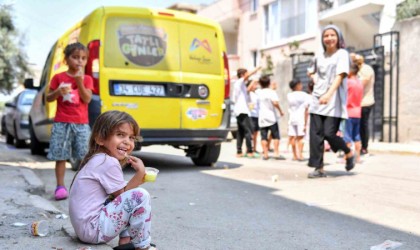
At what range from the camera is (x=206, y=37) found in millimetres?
7656

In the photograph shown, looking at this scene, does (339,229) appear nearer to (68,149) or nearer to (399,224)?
(399,224)

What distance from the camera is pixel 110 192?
114 inches

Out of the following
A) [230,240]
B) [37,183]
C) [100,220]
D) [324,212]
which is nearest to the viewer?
[100,220]

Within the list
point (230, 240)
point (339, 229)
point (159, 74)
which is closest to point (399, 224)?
point (339, 229)

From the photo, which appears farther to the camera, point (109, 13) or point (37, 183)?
point (109, 13)

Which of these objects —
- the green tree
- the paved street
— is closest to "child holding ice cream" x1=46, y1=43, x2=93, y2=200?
the paved street

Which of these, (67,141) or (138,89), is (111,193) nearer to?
(67,141)

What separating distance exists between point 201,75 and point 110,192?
15.7 feet

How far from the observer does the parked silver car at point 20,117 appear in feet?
41.2

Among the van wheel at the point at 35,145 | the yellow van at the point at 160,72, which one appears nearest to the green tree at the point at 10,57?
the van wheel at the point at 35,145

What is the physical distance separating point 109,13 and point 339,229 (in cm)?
447

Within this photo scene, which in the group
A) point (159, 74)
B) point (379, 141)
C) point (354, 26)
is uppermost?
point (354, 26)

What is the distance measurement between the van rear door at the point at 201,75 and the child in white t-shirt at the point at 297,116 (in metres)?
2.53

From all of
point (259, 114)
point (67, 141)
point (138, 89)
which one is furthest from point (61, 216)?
point (259, 114)
